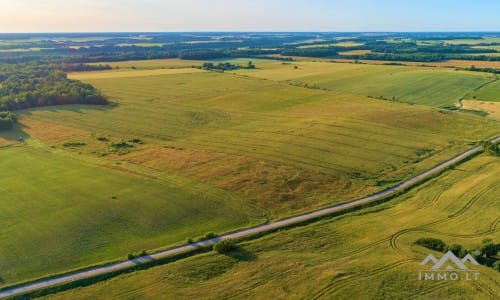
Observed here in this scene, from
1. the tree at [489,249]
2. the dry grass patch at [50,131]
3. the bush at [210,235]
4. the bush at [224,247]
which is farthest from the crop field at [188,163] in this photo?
the tree at [489,249]

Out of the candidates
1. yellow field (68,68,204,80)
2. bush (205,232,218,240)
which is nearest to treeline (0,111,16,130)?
bush (205,232,218,240)

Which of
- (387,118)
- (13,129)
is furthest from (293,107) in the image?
(13,129)

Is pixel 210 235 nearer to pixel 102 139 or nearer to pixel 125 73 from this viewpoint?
pixel 102 139

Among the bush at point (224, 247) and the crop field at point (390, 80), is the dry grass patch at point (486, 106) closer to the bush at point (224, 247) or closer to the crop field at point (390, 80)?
the crop field at point (390, 80)

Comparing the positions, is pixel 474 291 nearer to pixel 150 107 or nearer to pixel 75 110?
pixel 150 107

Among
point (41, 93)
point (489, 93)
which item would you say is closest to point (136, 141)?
point (41, 93)

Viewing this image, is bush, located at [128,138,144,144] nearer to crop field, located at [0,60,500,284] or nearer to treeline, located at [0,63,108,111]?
crop field, located at [0,60,500,284]
